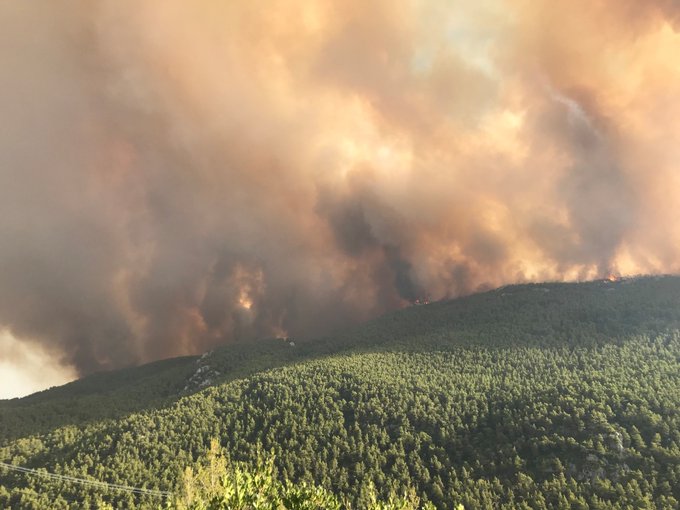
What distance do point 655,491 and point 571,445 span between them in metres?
32.7

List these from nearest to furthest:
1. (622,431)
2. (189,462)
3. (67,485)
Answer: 1. (622,431)
2. (67,485)
3. (189,462)

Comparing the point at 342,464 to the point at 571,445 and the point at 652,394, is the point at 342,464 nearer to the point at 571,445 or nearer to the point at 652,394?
the point at 571,445

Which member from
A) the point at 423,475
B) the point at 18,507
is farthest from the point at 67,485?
the point at 423,475

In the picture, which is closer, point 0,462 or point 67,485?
point 67,485

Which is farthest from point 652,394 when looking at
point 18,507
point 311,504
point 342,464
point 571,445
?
point 18,507

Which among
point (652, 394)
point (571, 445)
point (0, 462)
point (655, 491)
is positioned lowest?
point (655, 491)

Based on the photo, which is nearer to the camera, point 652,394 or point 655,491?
point 655,491

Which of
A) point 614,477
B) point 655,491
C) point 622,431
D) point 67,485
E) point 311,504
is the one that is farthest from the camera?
point 67,485

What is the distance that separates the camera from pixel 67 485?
563 ft

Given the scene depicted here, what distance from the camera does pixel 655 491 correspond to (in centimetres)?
13275

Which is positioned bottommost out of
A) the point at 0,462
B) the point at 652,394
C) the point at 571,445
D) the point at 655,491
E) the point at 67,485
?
the point at 655,491

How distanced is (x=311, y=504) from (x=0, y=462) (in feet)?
696

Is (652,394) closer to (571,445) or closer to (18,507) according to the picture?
(571,445)

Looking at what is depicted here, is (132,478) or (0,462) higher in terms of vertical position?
(0,462)
